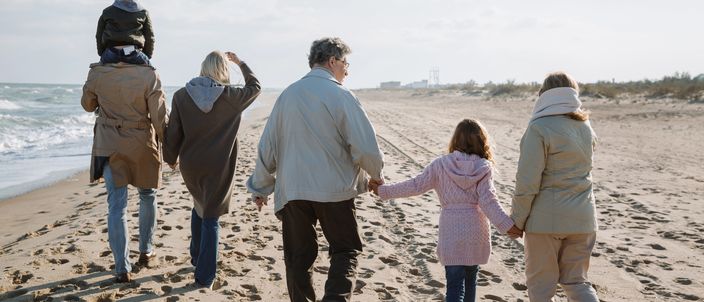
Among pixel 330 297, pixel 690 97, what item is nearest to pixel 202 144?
pixel 330 297

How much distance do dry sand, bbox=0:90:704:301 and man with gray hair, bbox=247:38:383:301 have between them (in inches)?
37.6

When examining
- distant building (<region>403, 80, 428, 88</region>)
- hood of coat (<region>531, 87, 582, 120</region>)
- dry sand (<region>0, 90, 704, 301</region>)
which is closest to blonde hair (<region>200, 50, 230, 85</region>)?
dry sand (<region>0, 90, 704, 301</region>)

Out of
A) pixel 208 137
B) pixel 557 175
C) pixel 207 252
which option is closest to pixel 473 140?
pixel 557 175

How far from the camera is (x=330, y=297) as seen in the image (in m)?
3.61

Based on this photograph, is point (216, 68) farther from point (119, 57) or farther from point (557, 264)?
point (557, 264)

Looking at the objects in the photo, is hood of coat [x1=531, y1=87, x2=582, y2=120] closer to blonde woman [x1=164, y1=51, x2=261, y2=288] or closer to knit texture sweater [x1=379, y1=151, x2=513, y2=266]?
knit texture sweater [x1=379, y1=151, x2=513, y2=266]

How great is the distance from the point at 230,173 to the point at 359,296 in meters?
1.30

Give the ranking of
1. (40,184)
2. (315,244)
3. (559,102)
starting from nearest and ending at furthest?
(559,102) < (315,244) < (40,184)

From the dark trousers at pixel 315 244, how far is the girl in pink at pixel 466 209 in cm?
55

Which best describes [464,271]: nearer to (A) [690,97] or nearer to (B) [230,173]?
(B) [230,173]

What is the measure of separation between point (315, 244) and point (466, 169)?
1.00 m

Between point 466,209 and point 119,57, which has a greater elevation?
point 119,57

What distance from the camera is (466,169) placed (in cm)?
366

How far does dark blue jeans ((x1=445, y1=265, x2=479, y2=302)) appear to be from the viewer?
366 cm
